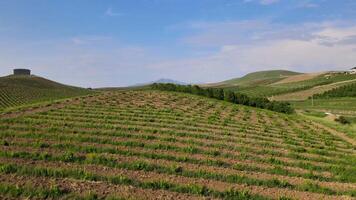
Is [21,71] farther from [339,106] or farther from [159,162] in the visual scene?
[159,162]

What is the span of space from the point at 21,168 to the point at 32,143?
4.86 m

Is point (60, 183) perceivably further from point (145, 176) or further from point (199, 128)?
point (199, 128)

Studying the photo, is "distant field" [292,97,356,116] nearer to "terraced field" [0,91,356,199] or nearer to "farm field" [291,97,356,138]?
"farm field" [291,97,356,138]

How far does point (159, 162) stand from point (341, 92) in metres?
88.0

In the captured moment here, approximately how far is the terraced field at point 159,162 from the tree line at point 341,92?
6931 cm

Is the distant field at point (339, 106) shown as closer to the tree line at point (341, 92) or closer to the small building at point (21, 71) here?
the tree line at point (341, 92)

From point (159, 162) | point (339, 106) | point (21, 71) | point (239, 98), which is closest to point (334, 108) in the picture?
point (339, 106)

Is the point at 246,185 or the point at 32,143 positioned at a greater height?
the point at 32,143

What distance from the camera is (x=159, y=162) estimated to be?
52.7 feet


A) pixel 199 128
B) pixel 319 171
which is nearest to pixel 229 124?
pixel 199 128

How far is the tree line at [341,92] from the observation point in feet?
295

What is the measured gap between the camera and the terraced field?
1223cm

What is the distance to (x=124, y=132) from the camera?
898 inches

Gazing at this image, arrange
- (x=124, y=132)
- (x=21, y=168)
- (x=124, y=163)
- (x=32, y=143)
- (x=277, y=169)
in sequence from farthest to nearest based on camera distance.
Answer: (x=124, y=132) → (x=32, y=143) → (x=277, y=169) → (x=124, y=163) → (x=21, y=168)
